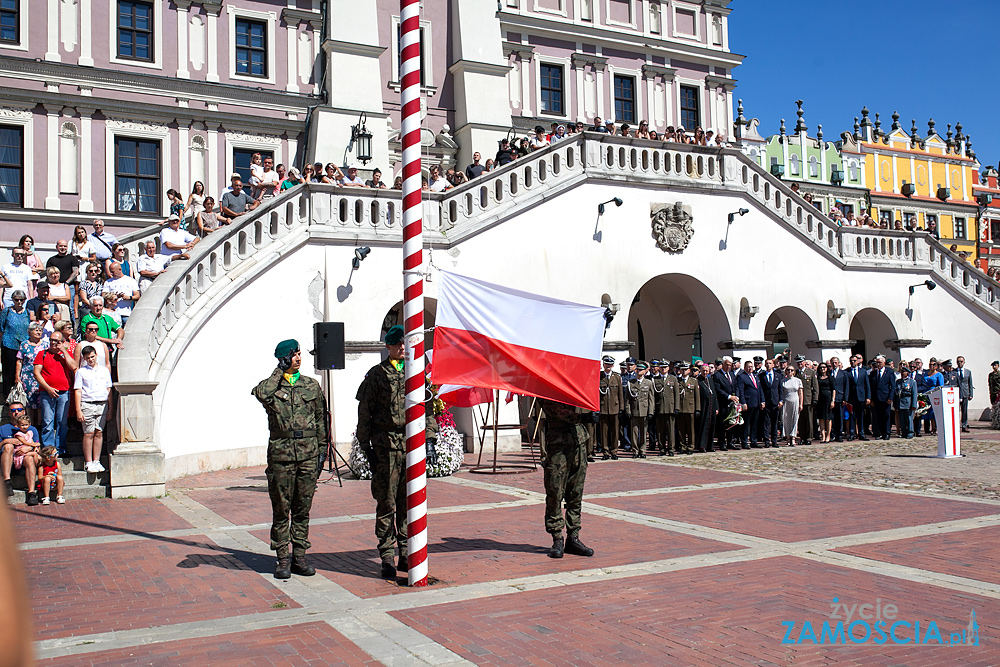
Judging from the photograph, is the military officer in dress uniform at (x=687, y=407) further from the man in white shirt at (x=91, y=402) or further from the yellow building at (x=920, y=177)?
the yellow building at (x=920, y=177)

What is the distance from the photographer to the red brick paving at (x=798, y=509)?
9.84 metres

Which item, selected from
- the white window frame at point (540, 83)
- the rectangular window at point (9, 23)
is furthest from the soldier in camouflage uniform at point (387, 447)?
the white window frame at point (540, 83)

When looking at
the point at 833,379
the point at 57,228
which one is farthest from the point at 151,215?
the point at 833,379

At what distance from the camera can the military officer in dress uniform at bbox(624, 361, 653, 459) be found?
19.0m

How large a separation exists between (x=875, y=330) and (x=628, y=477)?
1412cm

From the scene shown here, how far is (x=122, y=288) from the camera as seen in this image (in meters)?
15.9

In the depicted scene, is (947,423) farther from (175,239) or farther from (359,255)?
(175,239)

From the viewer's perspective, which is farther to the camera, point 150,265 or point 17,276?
point 150,265

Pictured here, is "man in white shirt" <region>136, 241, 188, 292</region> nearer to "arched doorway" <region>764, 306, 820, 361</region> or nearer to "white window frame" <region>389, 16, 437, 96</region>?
"white window frame" <region>389, 16, 437, 96</region>

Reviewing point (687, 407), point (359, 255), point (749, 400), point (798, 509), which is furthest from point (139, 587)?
point (749, 400)

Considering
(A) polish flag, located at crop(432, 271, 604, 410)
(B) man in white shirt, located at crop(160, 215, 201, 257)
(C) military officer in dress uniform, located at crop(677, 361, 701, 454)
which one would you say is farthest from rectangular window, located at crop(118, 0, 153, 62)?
(A) polish flag, located at crop(432, 271, 604, 410)

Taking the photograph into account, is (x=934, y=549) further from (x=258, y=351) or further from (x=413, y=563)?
(x=258, y=351)

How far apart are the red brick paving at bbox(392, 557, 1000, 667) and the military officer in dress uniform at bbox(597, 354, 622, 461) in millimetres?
10675

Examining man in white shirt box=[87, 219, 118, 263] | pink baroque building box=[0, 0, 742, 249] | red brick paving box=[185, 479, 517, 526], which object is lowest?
red brick paving box=[185, 479, 517, 526]
